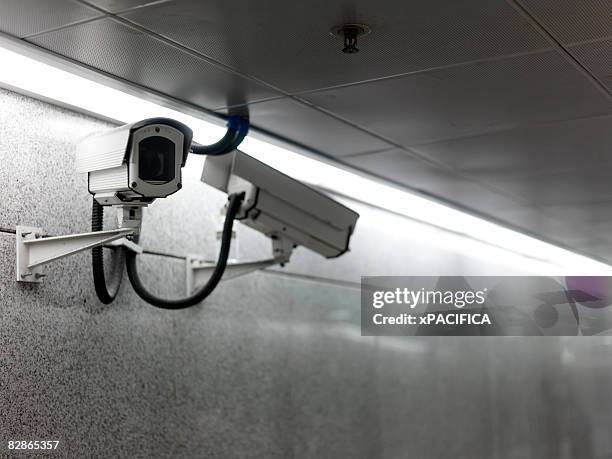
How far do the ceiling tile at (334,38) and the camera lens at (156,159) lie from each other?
0.27 meters

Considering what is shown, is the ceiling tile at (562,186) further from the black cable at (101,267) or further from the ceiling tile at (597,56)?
the black cable at (101,267)

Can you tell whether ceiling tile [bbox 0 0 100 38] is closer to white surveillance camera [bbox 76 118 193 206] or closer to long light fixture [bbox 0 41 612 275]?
long light fixture [bbox 0 41 612 275]

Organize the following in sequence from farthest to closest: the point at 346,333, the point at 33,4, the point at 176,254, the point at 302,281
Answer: the point at 346,333
the point at 302,281
the point at 176,254
the point at 33,4

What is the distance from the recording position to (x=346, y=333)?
426cm

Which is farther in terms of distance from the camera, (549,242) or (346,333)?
(549,242)

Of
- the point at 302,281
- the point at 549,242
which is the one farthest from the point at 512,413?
the point at 302,281

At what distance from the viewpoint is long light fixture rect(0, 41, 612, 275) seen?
249 cm

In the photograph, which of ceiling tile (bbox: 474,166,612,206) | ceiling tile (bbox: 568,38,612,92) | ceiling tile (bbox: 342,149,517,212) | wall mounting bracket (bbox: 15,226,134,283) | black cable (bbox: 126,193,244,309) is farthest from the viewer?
ceiling tile (bbox: 474,166,612,206)

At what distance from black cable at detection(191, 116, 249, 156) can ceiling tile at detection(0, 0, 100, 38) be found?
0.73m

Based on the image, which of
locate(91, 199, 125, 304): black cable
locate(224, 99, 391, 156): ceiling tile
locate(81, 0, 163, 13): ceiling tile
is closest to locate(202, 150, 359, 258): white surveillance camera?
locate(224, 99, 391, 156): ceiling tile

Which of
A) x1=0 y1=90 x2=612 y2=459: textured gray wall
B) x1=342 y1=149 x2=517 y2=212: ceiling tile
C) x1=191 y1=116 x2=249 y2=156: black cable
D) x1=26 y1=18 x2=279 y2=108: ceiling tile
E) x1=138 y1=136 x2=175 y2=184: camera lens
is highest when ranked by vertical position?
x1=26 y1=18 x2=279 y2=108: ceiling tile

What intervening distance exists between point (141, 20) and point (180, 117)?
839 mm

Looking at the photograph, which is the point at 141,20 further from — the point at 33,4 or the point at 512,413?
the point at 512,413

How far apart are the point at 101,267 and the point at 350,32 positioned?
1085mm
